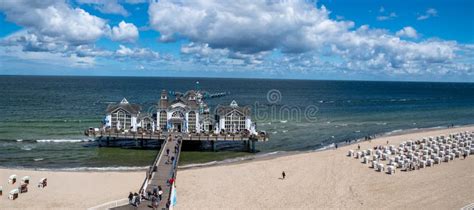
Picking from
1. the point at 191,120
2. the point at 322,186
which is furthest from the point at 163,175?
the point at 191,120

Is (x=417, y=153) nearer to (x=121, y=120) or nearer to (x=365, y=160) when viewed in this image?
(x=365, y=160)

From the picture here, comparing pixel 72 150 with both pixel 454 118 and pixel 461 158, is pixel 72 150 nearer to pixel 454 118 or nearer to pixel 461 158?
pixel 461 158

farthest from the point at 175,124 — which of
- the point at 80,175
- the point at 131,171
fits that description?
the point at 80,175

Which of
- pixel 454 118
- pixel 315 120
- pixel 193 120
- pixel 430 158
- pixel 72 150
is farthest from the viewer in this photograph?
pixel 454 118

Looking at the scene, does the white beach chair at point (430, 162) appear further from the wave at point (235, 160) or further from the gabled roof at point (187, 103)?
the gabled roof at point (187, 103)

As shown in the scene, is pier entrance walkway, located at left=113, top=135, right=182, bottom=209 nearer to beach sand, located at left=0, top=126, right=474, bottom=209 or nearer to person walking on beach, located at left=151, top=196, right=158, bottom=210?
person walking on beach, located at left=151, top=196, right=158, bottom=210

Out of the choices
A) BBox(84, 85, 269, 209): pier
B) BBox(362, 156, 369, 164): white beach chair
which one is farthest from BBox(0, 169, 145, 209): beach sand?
BBox(362, 156, 369, 164): white beach chair
